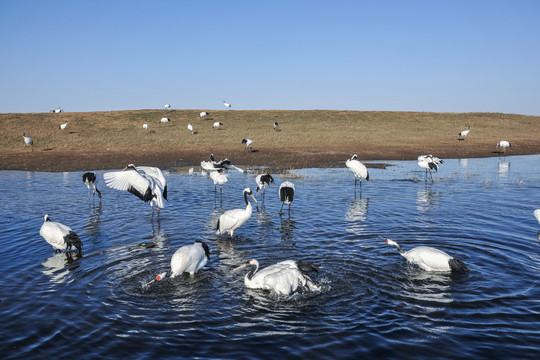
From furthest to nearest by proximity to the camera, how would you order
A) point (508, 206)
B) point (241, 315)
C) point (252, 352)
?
point (508, 206) → point (241, 315) → point (252, 352)

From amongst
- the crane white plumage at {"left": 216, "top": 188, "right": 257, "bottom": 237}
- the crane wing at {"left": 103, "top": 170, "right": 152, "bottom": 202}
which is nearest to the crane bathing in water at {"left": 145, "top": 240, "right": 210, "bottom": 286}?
the crane white plumage at {"left": 216, "top": 188, "right": 257, "bottom": 237}

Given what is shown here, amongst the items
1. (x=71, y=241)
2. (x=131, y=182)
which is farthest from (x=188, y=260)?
(x=131, y=182)

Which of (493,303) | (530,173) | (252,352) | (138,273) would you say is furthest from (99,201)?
(530,173)

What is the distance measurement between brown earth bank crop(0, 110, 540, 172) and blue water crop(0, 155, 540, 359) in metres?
15.3

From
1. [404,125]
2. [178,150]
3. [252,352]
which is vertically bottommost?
[252,352]

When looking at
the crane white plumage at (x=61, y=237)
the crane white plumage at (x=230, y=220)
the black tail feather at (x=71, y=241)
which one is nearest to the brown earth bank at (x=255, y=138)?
the crane white plumage at (x=230, y=220)

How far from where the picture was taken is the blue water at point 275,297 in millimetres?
6059

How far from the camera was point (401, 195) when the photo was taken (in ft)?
58.6

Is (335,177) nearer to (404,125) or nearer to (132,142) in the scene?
(132,142)

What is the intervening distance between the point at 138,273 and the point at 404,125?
5223cm

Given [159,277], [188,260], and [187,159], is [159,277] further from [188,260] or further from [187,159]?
[187,159]

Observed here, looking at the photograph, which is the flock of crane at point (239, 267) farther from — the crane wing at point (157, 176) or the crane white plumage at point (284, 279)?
the crane wing at point (157, 176)

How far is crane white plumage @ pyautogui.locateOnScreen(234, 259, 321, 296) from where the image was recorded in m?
7.54

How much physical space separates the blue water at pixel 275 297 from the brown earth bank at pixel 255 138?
15.3 m
